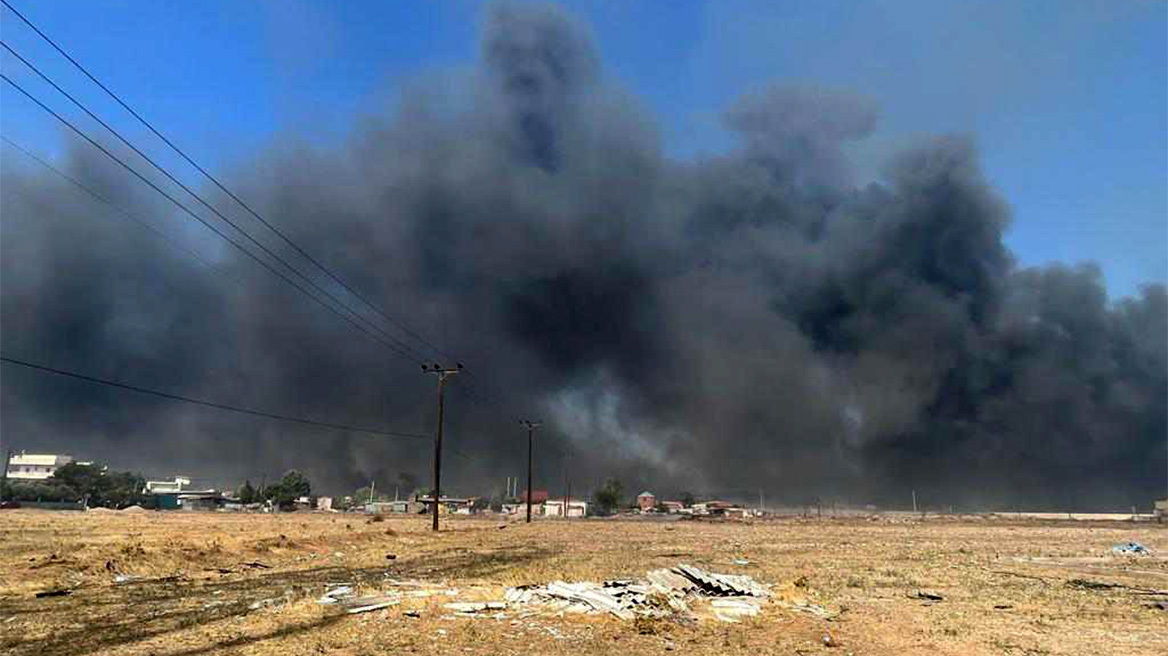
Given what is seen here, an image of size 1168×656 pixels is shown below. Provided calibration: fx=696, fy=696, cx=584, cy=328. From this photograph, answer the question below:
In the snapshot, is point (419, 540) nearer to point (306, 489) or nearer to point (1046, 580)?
point (1046, 580)

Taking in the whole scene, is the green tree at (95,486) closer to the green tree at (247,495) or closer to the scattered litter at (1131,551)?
the green tree at (247,495)

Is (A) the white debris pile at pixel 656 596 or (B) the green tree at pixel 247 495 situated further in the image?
(B) the green tree at pixel 247 495

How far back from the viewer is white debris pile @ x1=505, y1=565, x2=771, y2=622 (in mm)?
16777

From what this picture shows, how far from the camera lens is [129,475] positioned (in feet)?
593

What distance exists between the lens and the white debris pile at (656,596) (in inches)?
660

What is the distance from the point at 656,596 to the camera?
57.4 ft

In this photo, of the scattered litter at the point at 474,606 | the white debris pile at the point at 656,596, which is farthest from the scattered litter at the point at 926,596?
the scattered litter at the point at 474,606

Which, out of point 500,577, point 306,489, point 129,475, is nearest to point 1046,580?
point 500,577

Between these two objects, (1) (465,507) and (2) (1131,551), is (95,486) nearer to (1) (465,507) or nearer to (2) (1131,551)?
(1) (465,507)

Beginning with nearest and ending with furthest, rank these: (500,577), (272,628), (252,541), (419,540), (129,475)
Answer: (272,628) → (500,577) → (252,541) → (419,540) → (129,475)

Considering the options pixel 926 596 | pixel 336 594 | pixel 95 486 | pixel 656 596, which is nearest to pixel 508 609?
pixel 656 596

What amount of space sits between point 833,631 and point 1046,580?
1756 cm

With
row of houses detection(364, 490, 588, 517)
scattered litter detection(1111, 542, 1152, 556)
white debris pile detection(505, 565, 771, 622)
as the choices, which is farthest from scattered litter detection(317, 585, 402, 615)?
row of houses detection(364, 490, 588, 517)

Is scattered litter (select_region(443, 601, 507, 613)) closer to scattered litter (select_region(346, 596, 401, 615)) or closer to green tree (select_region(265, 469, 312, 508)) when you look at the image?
scattered litter (select_region(346, 596, 401, 615))
